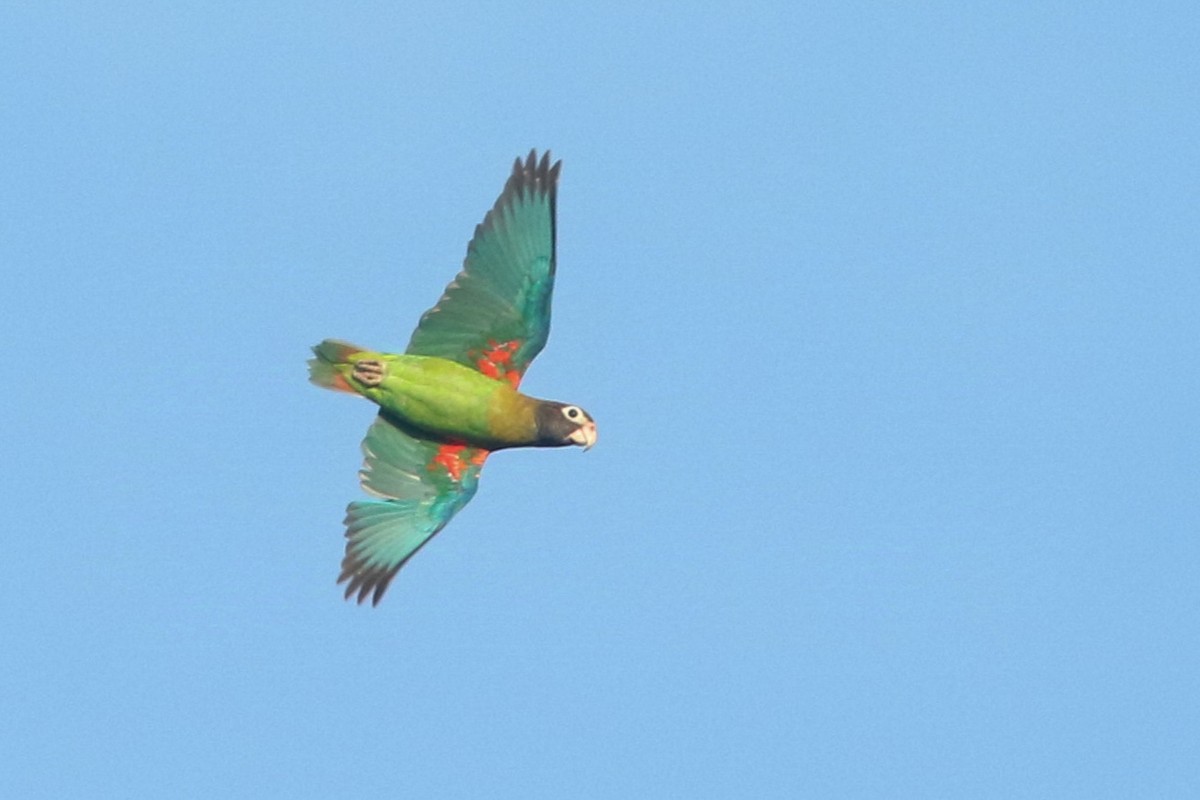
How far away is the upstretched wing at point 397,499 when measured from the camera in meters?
27.9

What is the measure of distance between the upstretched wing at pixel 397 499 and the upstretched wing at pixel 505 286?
1215 millimetres

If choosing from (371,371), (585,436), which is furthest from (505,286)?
(585,436)

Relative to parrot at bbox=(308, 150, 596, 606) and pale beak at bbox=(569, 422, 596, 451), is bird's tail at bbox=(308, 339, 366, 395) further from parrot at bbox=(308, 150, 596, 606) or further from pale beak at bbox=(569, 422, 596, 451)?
pale beak at bbox=(569, 422, 596, 451)

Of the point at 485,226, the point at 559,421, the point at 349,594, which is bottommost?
the point at 349,594

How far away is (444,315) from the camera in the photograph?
27234 millimetres

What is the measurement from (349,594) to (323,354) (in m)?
2.89

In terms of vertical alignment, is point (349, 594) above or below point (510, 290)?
below

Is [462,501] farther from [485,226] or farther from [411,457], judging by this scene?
[485,226]

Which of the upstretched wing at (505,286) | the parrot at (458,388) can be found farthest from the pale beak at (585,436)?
the upstretched wing at (505,286)

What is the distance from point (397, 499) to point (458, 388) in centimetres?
169

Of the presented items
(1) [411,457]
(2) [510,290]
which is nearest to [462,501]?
(1) [411,457]

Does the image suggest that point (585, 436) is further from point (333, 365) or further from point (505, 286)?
point (333, 365)

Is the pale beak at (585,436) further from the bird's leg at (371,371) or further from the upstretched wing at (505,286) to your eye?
the bird's leg at (371,371)

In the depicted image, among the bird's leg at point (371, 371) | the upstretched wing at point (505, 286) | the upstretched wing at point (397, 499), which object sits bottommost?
the upstretched wing at point (397, 499)
